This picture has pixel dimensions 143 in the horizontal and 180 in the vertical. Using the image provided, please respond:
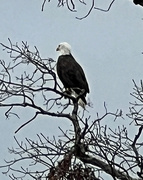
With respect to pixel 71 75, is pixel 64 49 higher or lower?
higher

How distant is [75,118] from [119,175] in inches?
41.1

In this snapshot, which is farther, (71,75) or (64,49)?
(64,49)

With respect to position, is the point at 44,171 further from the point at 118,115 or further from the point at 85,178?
the point at 118,115

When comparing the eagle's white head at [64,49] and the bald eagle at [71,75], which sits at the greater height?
the eagle's white head at [64,49]

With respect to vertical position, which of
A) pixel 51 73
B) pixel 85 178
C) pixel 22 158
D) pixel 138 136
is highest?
pixel 51 73

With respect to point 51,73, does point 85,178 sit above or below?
below

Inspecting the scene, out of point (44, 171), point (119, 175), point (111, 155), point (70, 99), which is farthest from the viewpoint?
point (70, 99)

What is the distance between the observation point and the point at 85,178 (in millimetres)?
4273

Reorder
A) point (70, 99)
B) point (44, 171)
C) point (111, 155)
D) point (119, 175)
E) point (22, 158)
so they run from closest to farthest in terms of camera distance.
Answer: point (111, 155), point (119, 175), point (44, 171), point (22, 158), point (70, 99)

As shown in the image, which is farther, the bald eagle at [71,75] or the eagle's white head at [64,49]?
the eagle's white head at [64,49]

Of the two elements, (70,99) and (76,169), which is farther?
(70,99)

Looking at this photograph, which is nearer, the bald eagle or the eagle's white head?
the bald eagle

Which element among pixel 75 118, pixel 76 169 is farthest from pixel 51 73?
pixel 76 169

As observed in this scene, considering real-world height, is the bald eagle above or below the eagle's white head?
below
